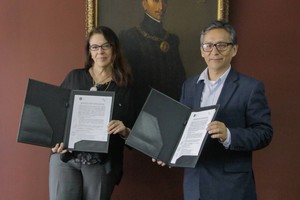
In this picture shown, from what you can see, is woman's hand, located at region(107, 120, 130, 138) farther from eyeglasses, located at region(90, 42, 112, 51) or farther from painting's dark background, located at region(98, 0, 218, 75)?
painting's dark background, located at region(98, 0, 218, 75)

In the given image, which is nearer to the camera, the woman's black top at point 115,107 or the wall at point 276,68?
the woman's black top at point 115,107

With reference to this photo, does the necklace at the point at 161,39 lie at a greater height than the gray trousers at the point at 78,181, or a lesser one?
greater

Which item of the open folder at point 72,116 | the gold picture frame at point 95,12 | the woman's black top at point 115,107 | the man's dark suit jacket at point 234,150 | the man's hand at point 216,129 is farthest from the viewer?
the gold picture frame at point 95,12

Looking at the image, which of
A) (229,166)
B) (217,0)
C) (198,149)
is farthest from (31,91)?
(217,0)

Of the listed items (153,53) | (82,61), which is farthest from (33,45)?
(153,53)

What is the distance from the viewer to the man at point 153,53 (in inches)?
94.3

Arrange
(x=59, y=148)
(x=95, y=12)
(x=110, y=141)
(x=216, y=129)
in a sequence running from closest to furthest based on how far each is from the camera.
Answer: (x=216, y=129)
(x=59, y=148)
(x=110, y=141)
(x=95, y=12)

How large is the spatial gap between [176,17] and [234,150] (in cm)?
106

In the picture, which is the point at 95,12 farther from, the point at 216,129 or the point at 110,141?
the point at 216,129

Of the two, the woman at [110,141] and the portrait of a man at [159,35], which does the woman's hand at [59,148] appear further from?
the portrait of a man at [159,35]

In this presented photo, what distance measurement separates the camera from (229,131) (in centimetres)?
159

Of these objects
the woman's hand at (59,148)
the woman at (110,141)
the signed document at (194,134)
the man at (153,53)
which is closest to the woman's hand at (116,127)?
the woman at (110,141)

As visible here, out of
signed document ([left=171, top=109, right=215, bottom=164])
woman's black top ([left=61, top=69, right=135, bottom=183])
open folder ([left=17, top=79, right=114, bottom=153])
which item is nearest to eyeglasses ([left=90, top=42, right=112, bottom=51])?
woman's black top ([left=61, top=69, right=135, bottom=183])

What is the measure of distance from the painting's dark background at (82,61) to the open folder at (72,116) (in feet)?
1.90
